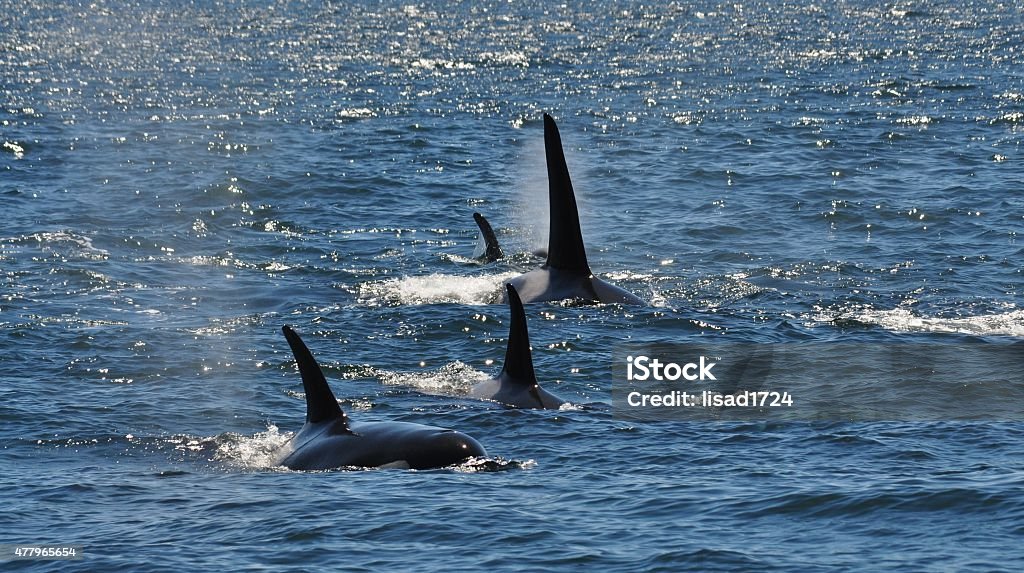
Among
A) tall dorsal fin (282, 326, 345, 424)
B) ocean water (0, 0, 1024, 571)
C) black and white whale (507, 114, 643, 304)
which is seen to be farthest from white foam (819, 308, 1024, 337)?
tall dorsal fin (282, 326, 345, 424)

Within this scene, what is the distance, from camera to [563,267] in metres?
23.7

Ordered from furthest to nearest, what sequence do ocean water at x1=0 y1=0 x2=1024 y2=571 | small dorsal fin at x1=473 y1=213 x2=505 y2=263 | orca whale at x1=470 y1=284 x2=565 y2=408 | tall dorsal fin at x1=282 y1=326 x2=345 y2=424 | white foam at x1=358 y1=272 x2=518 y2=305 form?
1. small dorsal fin at x1=473 y1=213 x2=505 y2=263
2. white foam at x1=358 y1=272 x2=518 y2=305
3. orca whale at x1=470 y1=284 x2=565 y2=408
4. tall dorsal fin at x1=282 y1=326 x2=345 y2=424
5. ocean water at x1=0 y1=0 x2=1024 y2=571

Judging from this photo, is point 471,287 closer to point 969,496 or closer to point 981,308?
point 981,308

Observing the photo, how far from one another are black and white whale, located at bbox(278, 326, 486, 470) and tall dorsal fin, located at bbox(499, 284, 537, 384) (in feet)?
6.50

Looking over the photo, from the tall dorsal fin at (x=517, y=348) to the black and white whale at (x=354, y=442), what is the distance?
1.98 metres

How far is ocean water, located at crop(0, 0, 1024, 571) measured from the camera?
47.3 feet

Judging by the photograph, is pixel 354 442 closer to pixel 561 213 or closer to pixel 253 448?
pixel 253 448

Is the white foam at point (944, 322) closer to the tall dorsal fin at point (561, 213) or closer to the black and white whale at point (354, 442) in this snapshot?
the tall dorsal fin at point (561, 213)

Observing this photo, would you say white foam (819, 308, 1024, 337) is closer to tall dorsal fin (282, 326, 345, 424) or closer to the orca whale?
the orca whale

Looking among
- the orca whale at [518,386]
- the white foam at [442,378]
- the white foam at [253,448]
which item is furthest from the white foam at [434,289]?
the white foam at [253,448]

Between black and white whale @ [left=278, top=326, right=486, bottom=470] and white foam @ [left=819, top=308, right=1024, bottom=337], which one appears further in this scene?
white foam @ [left=819, top=308, right=1024, bottom=337]

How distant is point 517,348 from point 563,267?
5.67m

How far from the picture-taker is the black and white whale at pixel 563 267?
22.4m

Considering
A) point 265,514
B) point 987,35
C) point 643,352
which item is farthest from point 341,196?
point 987,35
